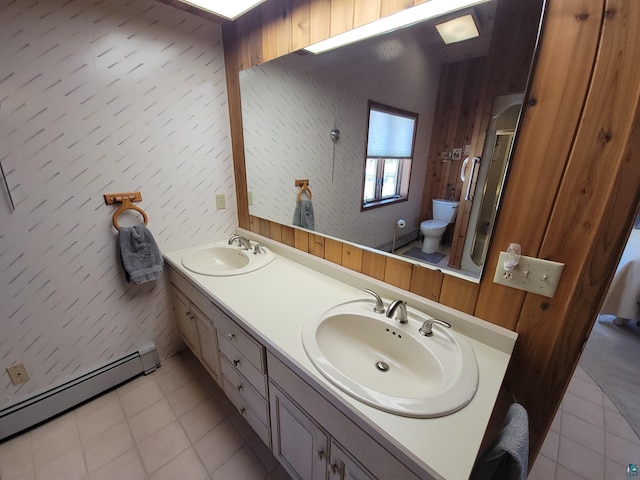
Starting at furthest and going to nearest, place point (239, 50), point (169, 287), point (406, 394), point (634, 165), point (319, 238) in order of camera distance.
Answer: point (169, 287) < point (239, 50) < point (319, 238) < point (406, 394) < point (634, 165)

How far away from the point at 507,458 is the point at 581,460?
4.32ft

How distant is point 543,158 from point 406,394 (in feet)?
2.62

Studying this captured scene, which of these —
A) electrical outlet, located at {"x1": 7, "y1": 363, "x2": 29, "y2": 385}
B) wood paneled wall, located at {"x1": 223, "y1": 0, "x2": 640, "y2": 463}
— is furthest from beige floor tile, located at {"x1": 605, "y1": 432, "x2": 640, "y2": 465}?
electrical outlet, located at {"x1": 7, "y1": 363, "x2": 29, "y2": 385}

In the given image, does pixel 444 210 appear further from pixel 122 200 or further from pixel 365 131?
pixel 122 200

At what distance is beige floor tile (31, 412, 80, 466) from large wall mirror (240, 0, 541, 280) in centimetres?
156

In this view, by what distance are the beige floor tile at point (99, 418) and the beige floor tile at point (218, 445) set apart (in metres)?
0.53

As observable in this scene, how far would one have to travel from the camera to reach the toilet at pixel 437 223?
953 mm

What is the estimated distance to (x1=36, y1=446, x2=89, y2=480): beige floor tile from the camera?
120cm

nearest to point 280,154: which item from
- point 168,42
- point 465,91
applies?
point 168,42

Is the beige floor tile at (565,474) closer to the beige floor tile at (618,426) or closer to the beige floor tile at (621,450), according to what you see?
the beige floor tile at (621,450)

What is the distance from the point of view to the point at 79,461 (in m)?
1.26

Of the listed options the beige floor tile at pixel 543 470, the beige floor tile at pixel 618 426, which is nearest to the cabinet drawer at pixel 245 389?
the beige floor tile at pixel 543 470

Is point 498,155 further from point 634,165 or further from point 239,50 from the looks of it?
point 239,50

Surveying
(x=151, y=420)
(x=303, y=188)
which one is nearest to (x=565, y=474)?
(x=303, y=188)
